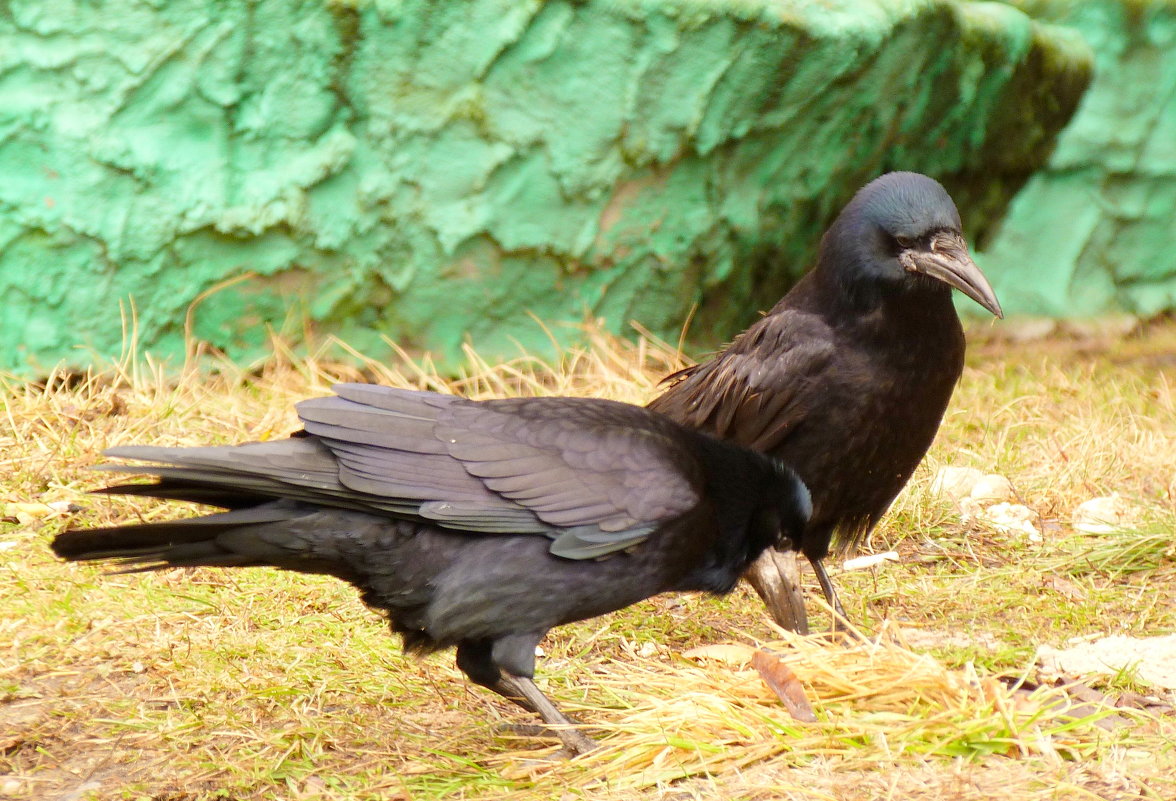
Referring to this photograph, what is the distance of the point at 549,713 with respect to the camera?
3059 millimetres

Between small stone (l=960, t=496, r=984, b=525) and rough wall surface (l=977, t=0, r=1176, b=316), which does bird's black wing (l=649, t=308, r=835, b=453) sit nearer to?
small stone (l=960, t=496, r=984, b=525)

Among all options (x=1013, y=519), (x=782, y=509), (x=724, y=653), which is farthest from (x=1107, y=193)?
(x=782, y=509)

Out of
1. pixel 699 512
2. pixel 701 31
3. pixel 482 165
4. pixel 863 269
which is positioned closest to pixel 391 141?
pixel 482 165

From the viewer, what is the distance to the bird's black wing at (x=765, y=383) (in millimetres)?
3881

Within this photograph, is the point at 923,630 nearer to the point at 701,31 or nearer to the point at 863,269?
the point at 863,269

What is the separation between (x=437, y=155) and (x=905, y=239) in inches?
102

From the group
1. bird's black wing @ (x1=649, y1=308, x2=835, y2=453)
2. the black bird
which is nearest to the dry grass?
the black bird

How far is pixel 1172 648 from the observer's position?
3475mm

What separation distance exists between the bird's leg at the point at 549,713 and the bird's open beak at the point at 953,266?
153 centimetres

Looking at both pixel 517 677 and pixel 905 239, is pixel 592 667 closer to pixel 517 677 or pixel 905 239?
pixel 517 677

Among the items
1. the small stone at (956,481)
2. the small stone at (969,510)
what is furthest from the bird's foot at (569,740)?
the small stone at (956,481)

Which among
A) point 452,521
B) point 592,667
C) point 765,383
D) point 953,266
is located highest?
point 953,266

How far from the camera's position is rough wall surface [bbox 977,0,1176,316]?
7434 mm

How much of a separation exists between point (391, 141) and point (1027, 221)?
3757mm
